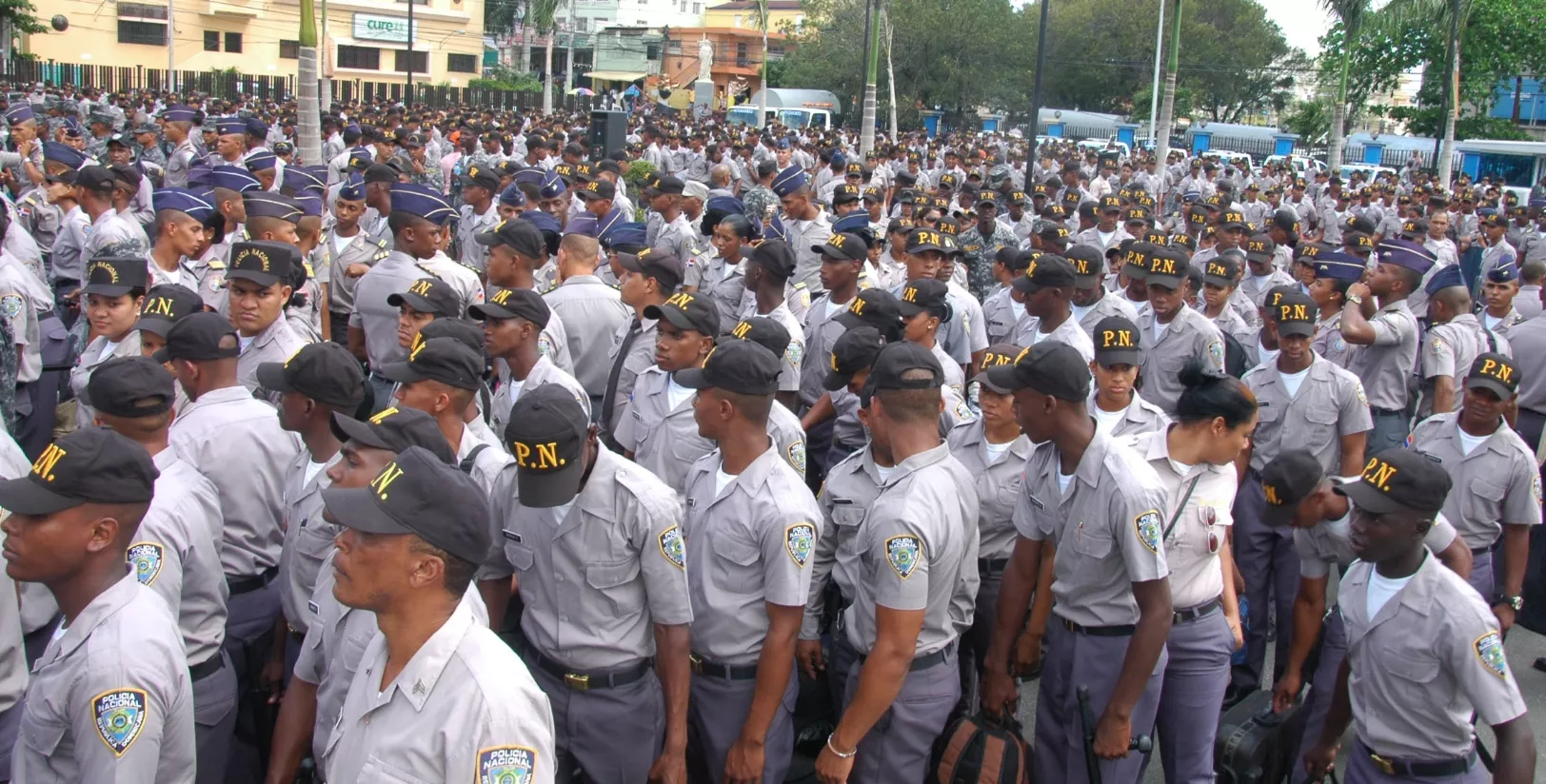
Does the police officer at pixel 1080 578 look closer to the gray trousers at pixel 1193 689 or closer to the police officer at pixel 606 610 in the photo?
the gray trousers at pixel 1193 689

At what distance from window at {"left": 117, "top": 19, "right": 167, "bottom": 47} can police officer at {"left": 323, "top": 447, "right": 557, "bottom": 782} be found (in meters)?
56.0

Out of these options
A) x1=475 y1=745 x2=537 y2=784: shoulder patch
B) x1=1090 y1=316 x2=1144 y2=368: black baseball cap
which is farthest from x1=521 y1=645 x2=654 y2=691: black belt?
x1=1090 y1=316 x2=1144 y2=368: black baseball cap

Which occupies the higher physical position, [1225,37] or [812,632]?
[1225,37]

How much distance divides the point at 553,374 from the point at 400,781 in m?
2.88

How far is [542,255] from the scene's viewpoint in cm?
668

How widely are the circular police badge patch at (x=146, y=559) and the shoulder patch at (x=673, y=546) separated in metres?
1.50

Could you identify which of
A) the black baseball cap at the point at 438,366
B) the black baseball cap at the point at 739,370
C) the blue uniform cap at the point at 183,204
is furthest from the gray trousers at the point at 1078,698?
the blue uniform cap at the point at 183,204

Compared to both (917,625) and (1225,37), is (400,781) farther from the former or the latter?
(1225,37)

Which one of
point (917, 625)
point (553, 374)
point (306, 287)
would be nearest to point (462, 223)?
point (306, 287)

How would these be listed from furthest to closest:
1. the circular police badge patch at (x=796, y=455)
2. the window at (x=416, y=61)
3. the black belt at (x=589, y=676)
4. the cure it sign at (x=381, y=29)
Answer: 1. the window at (x=416, y=61)
2. the cure it sign at (x=381, y=29)
3. the circular police badge patch at (x=796, y=455)
4. the black belt at (x=589, y=676)

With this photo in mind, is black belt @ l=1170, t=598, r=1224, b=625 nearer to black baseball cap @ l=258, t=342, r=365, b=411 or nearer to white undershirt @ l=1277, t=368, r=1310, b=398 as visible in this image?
white undershirt @ l=1277, t=368, r=1310, b=398

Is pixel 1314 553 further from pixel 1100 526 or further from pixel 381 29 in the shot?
pixel 381 29

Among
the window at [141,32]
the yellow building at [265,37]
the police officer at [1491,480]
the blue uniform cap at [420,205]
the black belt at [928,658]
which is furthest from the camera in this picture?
the window at [141,32]

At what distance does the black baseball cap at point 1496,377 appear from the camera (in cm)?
559
